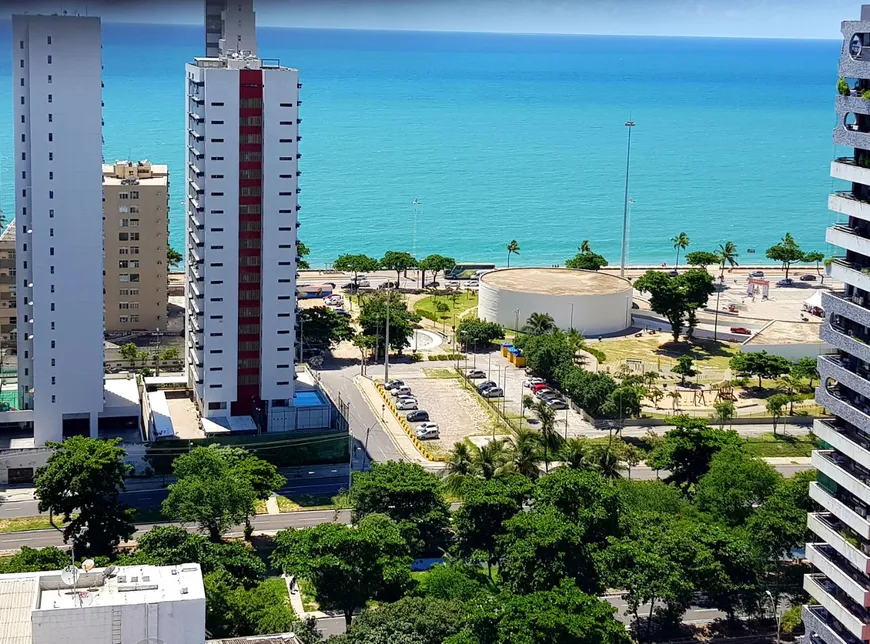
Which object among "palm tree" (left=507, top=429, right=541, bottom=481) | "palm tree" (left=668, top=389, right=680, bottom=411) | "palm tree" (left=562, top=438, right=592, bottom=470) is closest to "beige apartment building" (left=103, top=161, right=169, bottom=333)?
"palm tree" (left=668, top=389, right=680, bottom=411)

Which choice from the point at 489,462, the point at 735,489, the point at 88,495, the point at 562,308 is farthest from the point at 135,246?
the point at 735,489

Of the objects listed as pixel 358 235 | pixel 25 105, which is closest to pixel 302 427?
pixel 25 105

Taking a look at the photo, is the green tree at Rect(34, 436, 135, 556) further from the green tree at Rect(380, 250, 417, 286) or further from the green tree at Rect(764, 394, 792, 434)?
the green tree at Rect(380, 250, 417, 286)

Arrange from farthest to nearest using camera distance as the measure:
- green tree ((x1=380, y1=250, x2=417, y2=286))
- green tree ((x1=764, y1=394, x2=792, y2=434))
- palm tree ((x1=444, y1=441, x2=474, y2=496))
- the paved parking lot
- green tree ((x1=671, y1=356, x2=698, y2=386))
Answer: green tree ((x1=380, y1=250, x2=417, y2=286)) → green tree ((x1=671, y1=356, x2=698, y2=386)) → green tree ((x1=764, y1=394, x2=792, y2=434)) → the paved parking lot → palm tree ((x1=444, y1=441, x2=474, y2=496))

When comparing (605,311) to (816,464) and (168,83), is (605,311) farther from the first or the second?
(168,83)

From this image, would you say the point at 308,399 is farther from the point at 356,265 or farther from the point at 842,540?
the point at 356,265

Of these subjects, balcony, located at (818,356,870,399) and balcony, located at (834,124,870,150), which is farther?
balcony, located at (818,356,870,399)

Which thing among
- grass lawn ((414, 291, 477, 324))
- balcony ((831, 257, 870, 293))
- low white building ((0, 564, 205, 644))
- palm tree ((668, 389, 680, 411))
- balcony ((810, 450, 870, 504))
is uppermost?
balcony ((831, 257, 870, 293))
